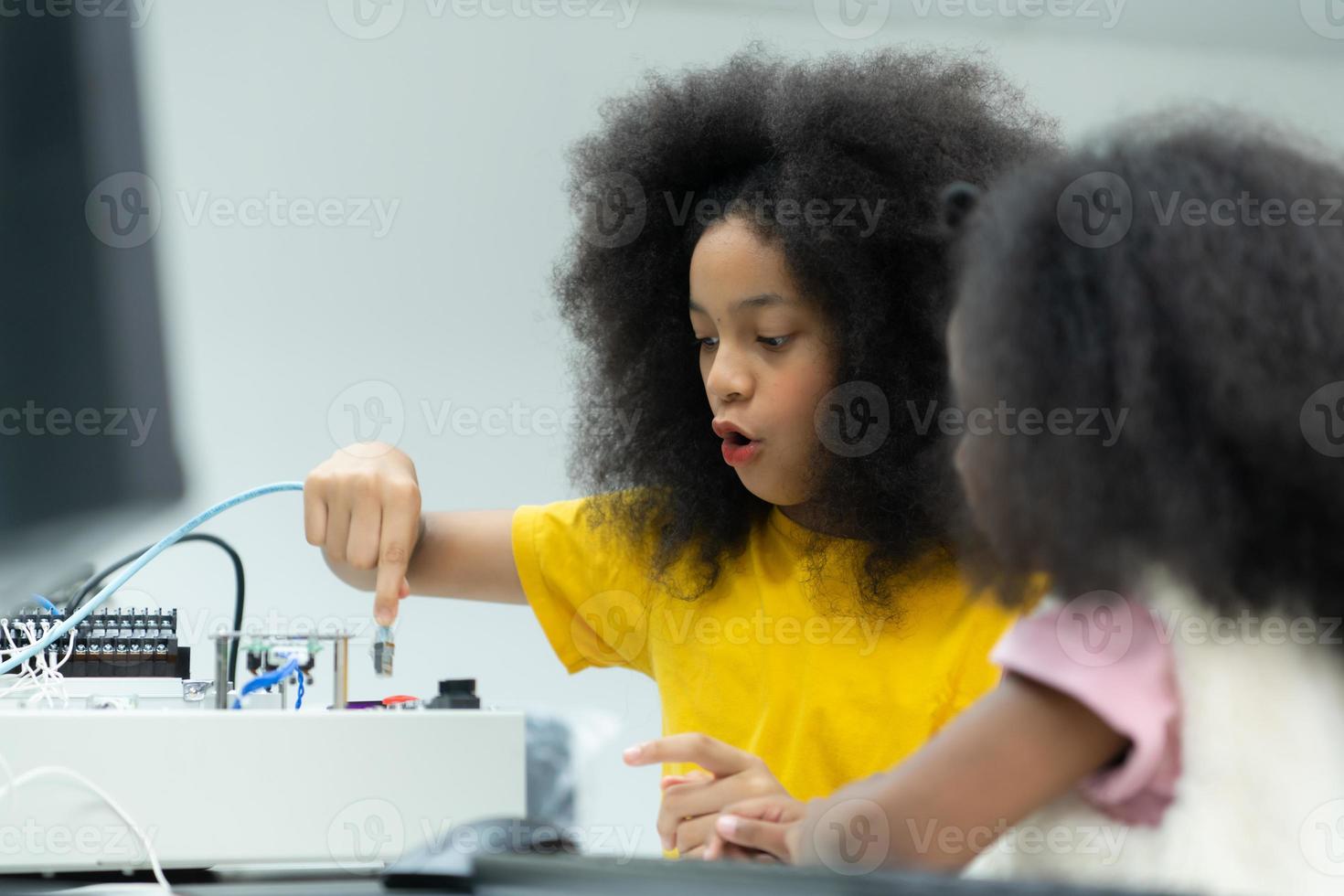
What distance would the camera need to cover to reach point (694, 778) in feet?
2.83

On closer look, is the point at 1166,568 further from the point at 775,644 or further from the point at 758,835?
the point at 775,644

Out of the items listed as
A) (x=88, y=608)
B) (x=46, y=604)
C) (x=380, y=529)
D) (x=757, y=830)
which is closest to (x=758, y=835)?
(x=757, y=830)

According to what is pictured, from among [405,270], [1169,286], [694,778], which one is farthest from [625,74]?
[1169,286]

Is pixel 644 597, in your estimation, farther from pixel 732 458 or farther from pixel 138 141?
pixel 138 141

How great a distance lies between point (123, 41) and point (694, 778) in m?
1.88

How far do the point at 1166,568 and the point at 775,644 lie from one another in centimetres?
65

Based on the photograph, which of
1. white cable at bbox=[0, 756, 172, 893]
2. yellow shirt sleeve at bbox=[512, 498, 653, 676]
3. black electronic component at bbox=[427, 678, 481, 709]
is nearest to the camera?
white cable at bbox=[0, 756, 172, 893]

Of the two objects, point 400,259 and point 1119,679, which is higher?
point 400,259

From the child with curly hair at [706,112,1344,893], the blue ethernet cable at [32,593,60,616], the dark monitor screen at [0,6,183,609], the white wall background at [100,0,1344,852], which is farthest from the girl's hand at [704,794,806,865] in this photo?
the white wall background at [100,0,1344,852]

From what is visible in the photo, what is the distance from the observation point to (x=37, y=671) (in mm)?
1059

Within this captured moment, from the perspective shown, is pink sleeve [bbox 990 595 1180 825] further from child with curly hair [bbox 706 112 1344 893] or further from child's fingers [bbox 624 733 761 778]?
child's fingers [bbox 624 733 761 778]

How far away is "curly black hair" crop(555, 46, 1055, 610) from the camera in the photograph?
1123 mm

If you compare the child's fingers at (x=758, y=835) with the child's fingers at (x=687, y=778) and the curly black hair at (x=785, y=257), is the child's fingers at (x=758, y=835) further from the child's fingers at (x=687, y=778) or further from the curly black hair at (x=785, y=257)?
the curly black hair at (x=785, y=257)

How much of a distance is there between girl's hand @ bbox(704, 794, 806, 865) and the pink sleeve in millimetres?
221
